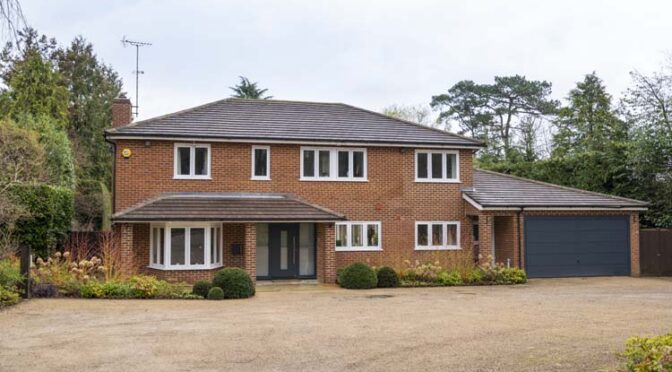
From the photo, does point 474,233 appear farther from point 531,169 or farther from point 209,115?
point 209,115

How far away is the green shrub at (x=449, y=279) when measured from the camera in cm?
2155

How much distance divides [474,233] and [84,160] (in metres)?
24.4

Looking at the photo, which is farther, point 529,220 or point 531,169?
point 531,169

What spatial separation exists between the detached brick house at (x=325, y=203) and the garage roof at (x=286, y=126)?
0.22 ft

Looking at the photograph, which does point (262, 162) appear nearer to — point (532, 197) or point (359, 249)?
point (359, 249)

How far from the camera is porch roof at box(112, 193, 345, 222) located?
67.1 feet

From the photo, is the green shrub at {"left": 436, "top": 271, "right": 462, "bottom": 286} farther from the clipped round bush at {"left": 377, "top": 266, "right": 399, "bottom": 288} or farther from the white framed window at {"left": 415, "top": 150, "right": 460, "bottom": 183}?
the white framed window at {"left": 415, "top": 150, "right": 460, "bottom": 183}

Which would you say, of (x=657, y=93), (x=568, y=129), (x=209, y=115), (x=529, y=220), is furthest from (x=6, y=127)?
(x=568, y=129)

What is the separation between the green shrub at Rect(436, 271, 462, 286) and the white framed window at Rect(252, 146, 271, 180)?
6.90m

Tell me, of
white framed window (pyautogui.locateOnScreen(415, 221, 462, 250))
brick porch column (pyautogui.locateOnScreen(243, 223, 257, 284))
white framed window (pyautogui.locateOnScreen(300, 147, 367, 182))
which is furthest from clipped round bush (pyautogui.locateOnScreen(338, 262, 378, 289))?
white framed window (pyautogui.locateOnScreen(300, 147, 367, 182))

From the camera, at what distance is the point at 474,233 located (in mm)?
25016

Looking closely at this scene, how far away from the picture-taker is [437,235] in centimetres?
2438

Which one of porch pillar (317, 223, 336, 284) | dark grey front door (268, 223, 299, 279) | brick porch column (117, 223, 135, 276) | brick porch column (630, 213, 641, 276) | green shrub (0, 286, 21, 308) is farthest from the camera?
brick porch column (630, 213, 641, 276)

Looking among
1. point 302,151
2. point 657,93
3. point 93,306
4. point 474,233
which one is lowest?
point 93,306
